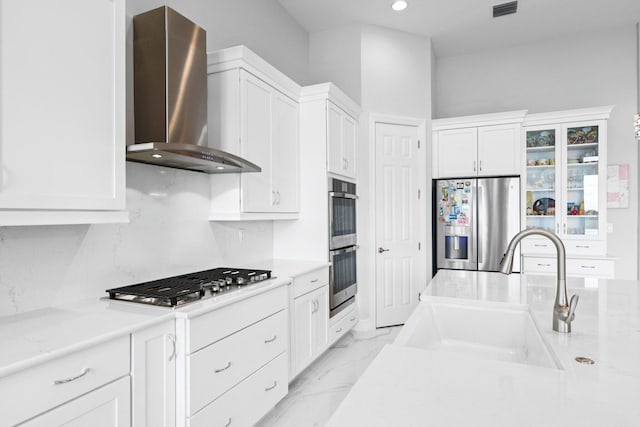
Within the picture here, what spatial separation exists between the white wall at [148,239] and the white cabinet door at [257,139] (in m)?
0.32

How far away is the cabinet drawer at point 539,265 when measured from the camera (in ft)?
13.9

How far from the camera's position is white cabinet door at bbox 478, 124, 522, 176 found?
168 inches

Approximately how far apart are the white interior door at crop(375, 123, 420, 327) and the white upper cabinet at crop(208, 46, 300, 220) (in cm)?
150

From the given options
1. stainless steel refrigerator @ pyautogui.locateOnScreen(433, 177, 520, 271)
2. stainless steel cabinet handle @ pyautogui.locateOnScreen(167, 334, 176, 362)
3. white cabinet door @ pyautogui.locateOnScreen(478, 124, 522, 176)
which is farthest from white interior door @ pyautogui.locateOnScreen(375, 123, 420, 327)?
stainless steel cabinet handle @ pyautogui.locateOnScreen(167, 334, 176, 362)

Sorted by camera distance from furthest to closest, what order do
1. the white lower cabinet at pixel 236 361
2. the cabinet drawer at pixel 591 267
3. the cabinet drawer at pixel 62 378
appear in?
the cabinet drawer at pixel 591 267 < the white lower cabinet at pixel 236 361 < the cabinet drawer at pixel 62 378

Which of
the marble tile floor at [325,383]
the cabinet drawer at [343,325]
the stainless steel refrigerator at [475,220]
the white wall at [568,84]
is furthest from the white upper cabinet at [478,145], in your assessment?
the marble tile floor at [325,383]

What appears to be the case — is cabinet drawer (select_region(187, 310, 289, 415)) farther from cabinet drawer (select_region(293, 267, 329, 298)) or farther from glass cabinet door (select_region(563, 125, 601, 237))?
glass cabinet door (select_region(563, 125, 601, 237))

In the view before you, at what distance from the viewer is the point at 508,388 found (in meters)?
0.81

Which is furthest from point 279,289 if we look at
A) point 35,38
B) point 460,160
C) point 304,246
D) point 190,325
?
point 460,160

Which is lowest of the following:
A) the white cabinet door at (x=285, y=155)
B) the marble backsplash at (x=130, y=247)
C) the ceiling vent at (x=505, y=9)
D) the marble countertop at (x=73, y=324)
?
the marble countertop at (x=73, y=324)

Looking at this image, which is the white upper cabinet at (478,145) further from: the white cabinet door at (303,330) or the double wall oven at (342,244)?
the white cabinet door at (303,330)

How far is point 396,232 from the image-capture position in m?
4.25

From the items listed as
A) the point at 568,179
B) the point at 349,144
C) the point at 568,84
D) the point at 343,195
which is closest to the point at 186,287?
the point at 343,195

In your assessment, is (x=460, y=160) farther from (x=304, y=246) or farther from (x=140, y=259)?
(x=140, y=259)
